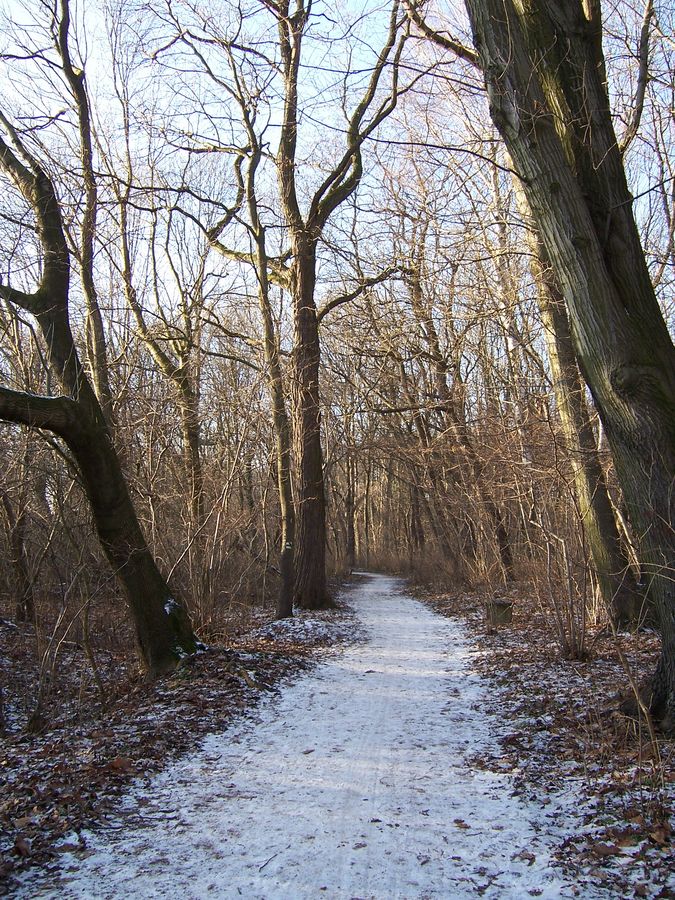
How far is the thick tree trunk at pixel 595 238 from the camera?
4312mm

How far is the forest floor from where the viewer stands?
3145mm

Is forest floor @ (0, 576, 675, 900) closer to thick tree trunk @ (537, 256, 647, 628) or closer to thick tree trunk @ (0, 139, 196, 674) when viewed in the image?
thick tree trunk @ (0, 139, 196, 674)

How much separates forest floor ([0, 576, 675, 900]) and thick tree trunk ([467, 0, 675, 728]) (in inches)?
43.3

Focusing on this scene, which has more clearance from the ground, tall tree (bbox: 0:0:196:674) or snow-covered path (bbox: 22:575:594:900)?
tall tree (bbox: 0:0:196:674)

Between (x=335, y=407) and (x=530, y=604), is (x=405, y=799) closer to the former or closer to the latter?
(x=530, y=604)

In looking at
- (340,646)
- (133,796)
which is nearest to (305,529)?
(340,646)

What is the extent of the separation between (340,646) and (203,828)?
6.50 metres

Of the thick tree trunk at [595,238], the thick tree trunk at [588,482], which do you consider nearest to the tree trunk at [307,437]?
the thick tree trunk at [588,482]

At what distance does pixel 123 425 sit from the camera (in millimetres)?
10102

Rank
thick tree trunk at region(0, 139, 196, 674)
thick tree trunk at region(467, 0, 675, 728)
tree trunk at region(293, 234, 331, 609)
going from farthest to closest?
tree trunk at region(293, 234, 331, 609) → thick tree trunk at region(0, 139, 196, 674) → thick tree trunk at region(467, 0, 675, 728)

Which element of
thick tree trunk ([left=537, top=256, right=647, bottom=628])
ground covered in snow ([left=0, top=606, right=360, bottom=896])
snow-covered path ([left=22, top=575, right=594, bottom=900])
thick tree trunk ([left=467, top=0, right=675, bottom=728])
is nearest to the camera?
snow-covered path ([left=22, top=575, right=594, bottom=900])

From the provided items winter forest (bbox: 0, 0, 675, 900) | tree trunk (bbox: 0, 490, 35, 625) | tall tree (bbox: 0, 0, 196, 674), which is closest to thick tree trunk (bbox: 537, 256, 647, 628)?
winter forest (bbox: 0, 0, 675, 900)

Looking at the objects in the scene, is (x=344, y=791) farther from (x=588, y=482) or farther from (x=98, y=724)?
(x=588, y=482)

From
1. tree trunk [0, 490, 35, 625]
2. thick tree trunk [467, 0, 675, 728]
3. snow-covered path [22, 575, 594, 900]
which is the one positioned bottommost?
snow-covered path [22, 575, 594, 900]
